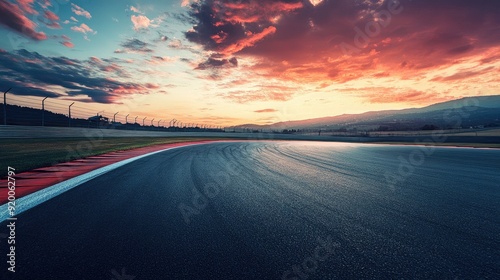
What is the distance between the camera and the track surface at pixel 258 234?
2.15 meters

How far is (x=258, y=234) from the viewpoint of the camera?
2881mm

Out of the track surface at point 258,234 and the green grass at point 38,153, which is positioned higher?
the track surface at point 258,234

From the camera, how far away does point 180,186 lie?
18.0ft

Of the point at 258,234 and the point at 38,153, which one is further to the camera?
the point at 38,153

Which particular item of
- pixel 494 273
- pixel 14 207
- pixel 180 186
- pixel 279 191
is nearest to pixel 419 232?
pixel 494 273

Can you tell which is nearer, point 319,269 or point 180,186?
point 319,269

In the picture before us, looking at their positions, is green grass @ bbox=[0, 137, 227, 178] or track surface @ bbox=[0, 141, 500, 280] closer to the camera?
track surface @ bbox=[0, 141, 500, 280]

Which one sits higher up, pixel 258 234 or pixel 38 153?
pixel 258 234

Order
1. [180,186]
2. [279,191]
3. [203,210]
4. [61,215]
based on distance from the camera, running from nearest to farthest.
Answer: [61,215]
[203,210]
[279,191]
[180,186]

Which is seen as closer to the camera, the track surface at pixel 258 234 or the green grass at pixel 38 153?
the track surface at pixel 258 234

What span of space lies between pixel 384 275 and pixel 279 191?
312 cm

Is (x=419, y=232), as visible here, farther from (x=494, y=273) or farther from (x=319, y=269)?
(x=319, y=269)

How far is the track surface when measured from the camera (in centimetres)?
215

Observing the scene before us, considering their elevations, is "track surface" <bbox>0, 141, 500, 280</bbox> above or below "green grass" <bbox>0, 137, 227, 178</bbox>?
above
